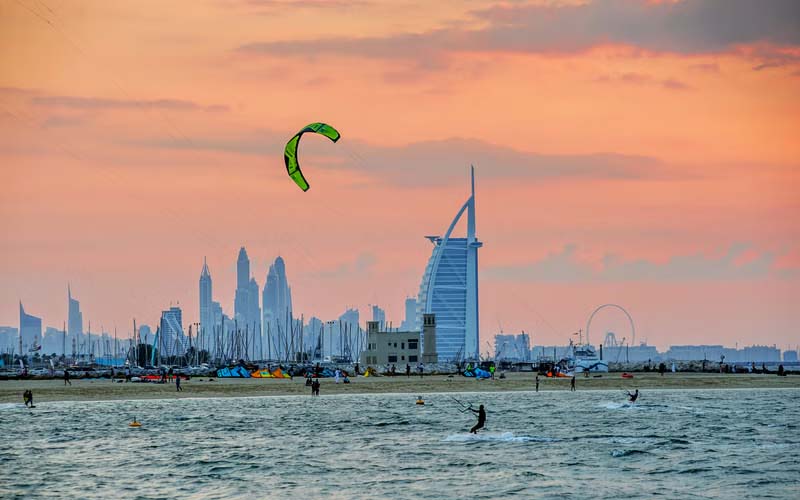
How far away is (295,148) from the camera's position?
191 feet

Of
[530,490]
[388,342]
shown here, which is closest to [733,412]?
[530,490]

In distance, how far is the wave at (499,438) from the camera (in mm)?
47094

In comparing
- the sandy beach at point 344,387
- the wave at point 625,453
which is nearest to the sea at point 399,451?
the wave at point 625,453

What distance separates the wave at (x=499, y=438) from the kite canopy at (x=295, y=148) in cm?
1516

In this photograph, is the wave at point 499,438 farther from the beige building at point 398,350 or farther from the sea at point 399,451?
the beige building at point 398,350

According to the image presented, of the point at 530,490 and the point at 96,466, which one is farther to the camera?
the point at 96,466

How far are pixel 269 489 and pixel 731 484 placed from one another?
13.9m

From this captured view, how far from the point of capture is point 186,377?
111 metres

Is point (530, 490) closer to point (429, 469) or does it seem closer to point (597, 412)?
point (429, 469)

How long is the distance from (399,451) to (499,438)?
5720mm

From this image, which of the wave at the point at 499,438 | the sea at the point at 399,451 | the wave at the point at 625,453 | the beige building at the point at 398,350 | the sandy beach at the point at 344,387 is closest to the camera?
the sea at the point at 399,451

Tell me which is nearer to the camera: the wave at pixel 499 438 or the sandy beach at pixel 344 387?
the wave at pixel 499 438

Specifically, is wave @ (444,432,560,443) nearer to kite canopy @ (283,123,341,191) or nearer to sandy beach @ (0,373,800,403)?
kite canopy @ (283,123,341,191)

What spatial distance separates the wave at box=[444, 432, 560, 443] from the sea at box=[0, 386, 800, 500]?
12cm
